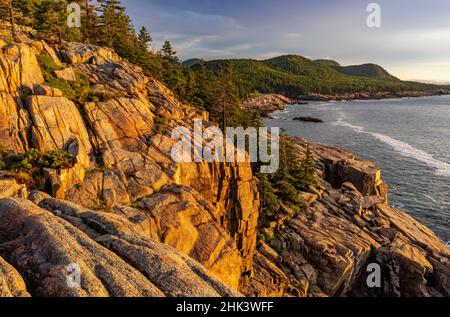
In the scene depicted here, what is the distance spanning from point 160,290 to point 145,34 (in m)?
67.3

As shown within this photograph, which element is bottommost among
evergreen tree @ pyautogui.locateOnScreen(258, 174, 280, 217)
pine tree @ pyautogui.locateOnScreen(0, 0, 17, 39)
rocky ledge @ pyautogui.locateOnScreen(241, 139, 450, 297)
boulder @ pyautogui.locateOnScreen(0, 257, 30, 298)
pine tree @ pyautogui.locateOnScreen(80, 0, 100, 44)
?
rocky ledge @ pyautogui.locateOnScreen(241, 139, 450, 297)

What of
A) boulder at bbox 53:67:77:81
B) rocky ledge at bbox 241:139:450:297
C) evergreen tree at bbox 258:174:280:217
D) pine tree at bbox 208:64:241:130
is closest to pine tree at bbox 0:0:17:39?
boulder at bbox 53:67:77:81

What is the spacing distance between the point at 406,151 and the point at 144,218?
262 ft

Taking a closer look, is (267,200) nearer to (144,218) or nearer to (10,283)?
(144,218)

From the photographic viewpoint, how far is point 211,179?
25.8 m

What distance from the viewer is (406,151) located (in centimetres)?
7369

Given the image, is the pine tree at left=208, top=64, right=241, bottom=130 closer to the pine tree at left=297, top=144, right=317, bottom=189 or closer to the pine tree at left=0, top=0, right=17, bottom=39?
the pine tree at left=297, top=144, right=317, bottom=189

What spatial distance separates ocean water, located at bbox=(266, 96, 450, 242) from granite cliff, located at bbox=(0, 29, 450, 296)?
10120 millimetres

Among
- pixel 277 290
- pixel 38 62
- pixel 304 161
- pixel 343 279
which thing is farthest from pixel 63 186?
pixel 304 161

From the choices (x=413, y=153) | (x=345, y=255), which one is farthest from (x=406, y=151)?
(x=345, y=255)

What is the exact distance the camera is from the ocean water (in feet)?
152

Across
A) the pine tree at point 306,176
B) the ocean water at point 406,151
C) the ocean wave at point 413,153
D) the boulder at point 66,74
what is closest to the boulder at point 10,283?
the boulder at point 66,74

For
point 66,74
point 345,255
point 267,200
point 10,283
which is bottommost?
point 345,255

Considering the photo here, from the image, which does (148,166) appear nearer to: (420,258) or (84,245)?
(84,245)
